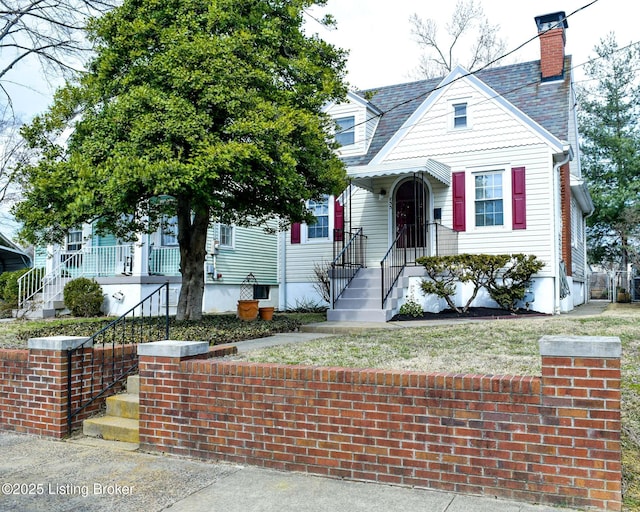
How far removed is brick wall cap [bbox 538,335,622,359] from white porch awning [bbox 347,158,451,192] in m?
9.37

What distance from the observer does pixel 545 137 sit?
13.2m

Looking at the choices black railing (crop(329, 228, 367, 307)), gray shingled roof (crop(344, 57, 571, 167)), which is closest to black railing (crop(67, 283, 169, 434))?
black railing (crop(329, 228, 367, 307))

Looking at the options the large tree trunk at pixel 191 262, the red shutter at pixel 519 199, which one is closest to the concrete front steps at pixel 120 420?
the large tree trunk at pixel 191 262

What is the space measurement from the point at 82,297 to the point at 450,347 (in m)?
10.9

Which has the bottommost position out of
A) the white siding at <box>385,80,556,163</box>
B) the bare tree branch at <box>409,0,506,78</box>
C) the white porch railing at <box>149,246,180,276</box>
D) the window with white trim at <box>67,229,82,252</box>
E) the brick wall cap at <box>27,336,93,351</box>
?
the brick wall cap at <box>27,336,93,351</box>

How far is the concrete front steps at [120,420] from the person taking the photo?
500 centimetres

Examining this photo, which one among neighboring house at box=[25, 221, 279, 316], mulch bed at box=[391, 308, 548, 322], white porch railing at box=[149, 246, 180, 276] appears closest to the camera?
mulch bed at box=[391, 308, 548, 322]

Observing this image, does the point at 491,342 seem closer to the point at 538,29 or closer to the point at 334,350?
the point at 334,350

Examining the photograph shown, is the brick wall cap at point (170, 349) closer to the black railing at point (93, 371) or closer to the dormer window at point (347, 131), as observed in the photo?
the black railing at point (93, 371)

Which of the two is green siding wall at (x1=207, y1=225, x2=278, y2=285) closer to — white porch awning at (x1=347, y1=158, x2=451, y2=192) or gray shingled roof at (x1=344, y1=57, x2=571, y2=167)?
white porch awning at (x1=347, y1=158, x2=451, y2=192)

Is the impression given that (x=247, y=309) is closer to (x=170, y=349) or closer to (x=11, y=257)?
(x=170, y=349)

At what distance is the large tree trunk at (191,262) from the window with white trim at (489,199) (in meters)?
7.00

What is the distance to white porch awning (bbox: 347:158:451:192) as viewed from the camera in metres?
12.7

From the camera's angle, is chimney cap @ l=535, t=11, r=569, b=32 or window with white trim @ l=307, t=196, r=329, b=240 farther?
window with white trim @ l=307, t=196, r=329, b=240
